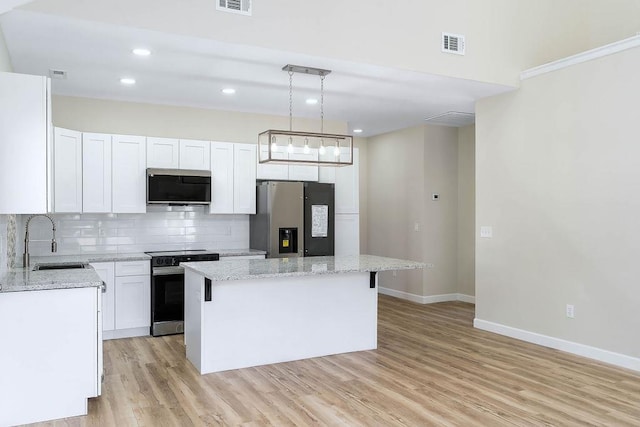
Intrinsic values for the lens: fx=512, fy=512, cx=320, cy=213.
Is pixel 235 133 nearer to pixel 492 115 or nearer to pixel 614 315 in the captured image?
pixel 492 115

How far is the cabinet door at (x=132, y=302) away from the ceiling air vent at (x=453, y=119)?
14.3ft

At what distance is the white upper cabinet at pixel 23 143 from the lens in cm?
315

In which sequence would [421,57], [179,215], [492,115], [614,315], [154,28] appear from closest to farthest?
[154,28], [614,315], [421,57], [492,115], [179,215]

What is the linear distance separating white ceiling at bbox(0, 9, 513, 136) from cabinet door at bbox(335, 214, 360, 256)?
1.42 meters

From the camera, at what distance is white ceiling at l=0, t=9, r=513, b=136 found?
3.96 meters

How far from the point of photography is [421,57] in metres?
4.89

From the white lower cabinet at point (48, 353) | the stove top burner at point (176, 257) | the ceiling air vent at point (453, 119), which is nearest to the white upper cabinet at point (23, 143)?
the white lower cabinet at point (48, 353)

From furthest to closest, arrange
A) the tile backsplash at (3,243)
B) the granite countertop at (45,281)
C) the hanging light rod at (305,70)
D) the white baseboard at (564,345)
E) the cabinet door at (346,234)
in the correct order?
the cabinet door at (346,234) < the hanging light rod at (305,70) < the white baseboard at (564,345) < the tile backsplash at (3,243) < the granite countertop at (45,281)

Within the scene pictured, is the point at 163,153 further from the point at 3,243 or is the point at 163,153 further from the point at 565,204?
the point at 565,204

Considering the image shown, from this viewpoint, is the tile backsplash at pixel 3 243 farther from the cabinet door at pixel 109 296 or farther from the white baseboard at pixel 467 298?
the white baseboard at pixel 467 298

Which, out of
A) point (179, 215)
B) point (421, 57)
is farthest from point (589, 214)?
point (179, 215)

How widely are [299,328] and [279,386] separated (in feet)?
2.60

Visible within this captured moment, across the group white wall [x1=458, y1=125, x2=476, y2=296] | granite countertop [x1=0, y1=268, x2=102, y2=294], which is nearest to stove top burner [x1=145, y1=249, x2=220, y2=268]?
granite countertop [x1=0, y1=268, x2=102, y2=294]

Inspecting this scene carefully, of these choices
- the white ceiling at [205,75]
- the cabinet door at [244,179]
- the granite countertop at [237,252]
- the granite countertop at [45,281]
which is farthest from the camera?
the cabinet door at [244,179]
